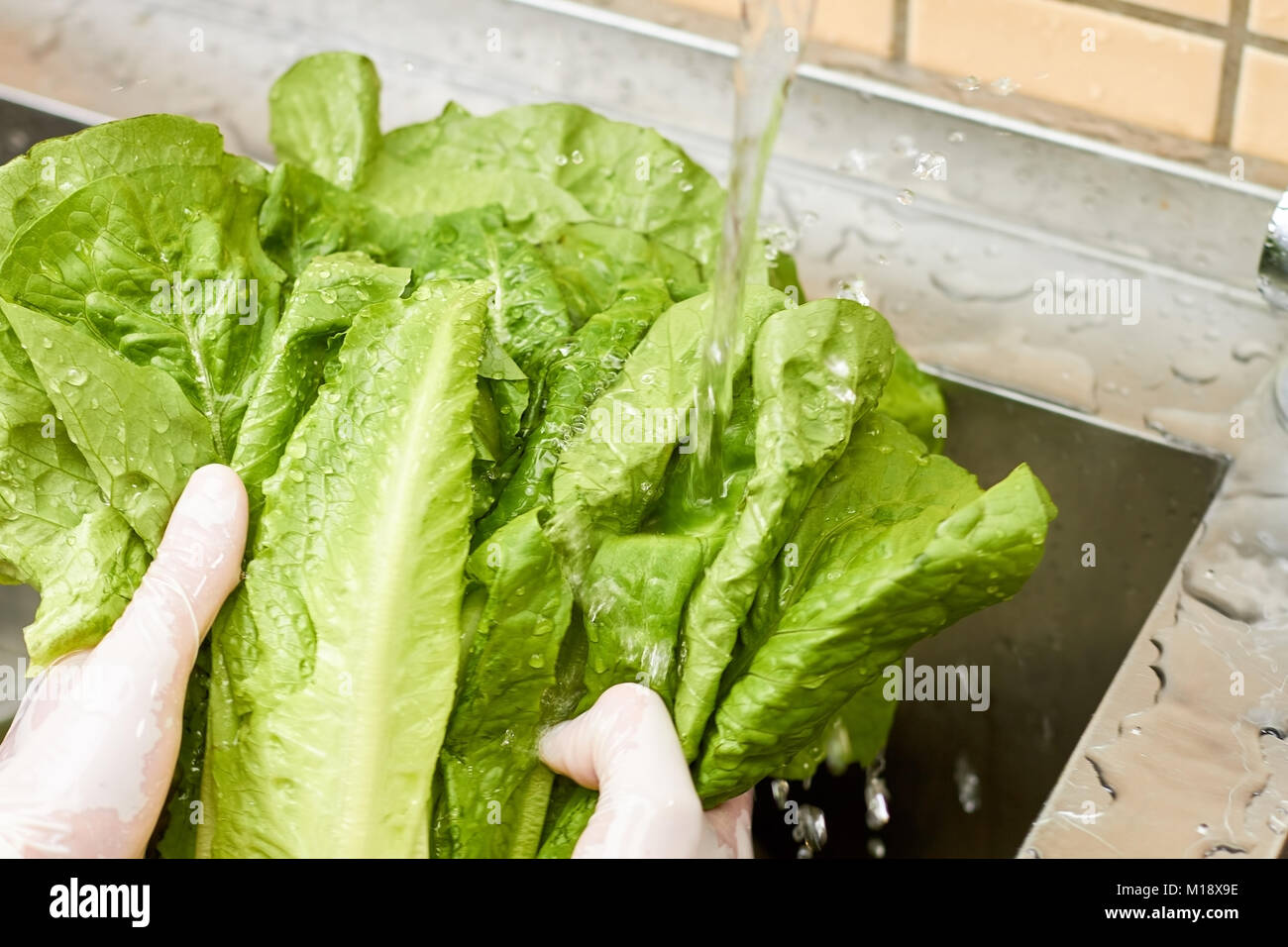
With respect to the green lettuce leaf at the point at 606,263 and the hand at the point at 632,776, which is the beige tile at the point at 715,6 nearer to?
the green lettuce leaf at the point at 606,263

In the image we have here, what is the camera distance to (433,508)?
2.31 ft

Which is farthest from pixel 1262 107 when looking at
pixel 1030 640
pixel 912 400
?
pixel 1030 640

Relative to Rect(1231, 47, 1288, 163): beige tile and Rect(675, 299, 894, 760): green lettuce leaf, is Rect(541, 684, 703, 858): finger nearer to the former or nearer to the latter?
Rect(675, 299, 894, 760): green lettuce leaf

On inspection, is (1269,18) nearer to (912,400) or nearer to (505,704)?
(912,400)

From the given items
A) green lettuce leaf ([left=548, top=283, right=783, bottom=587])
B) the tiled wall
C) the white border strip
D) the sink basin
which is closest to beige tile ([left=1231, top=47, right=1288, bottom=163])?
the tiled wall

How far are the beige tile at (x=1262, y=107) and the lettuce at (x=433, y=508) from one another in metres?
0.52

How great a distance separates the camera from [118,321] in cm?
79

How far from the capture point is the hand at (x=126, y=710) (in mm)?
666

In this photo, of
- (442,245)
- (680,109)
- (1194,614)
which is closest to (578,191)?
(442,245)

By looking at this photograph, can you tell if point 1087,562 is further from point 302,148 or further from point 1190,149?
point 302,148

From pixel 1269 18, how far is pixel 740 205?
541 millimetres

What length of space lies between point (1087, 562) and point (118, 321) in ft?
2.70

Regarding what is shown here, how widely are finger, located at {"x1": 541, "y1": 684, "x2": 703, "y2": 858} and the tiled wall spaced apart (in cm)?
72

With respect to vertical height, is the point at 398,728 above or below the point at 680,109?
below
